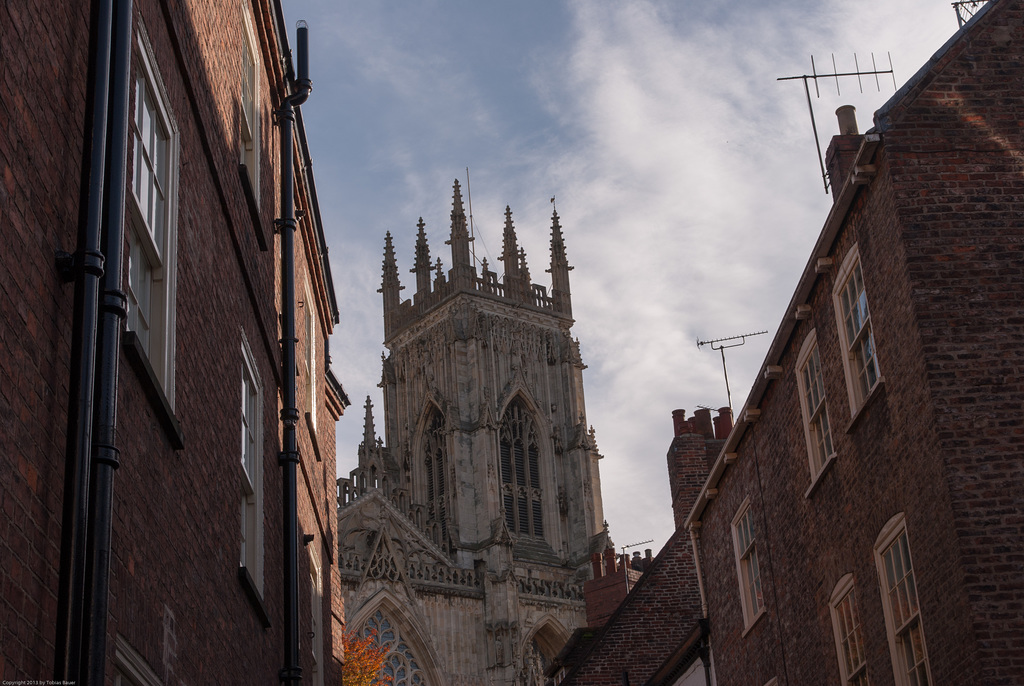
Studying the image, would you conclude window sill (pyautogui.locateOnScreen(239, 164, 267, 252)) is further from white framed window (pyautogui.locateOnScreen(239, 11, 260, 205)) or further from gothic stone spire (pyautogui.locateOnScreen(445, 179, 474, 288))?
gothic stone spire (pyautogui.locateOnScreen(445, 179, 474, 288))

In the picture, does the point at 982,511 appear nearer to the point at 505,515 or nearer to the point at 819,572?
the point at 819,572

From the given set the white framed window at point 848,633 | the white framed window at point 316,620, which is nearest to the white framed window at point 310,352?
the white framed window at point 316,620

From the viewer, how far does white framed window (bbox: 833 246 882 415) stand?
34.9 feet

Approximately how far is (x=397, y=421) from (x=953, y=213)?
5721 cm

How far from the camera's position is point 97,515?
16.0 feet

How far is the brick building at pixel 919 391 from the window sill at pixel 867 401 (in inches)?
0.7

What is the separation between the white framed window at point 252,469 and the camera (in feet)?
31.2

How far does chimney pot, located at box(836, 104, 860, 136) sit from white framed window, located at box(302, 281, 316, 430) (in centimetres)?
650

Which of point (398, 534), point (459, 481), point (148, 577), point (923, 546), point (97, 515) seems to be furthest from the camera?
point (459, 481)

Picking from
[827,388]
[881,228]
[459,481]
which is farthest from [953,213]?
[459,481]

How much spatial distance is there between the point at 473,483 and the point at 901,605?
51.1 m

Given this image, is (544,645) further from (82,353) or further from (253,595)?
(82,353)

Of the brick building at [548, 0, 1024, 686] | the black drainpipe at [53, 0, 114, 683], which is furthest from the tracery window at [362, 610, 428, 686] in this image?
the black drainpipe at [53, 0, 114, 683]

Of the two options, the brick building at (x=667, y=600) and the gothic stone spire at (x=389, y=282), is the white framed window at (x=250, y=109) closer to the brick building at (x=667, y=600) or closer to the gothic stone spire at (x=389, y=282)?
the brick building at (x=667, y=600)
